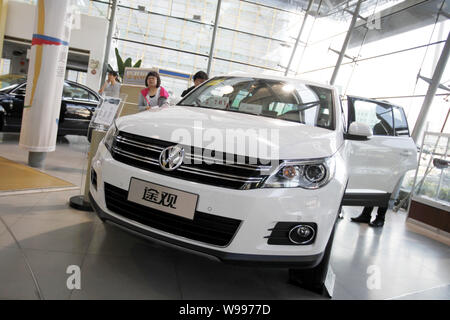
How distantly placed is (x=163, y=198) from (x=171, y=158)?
0.21 m

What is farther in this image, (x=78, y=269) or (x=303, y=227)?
(x=78, y=269)

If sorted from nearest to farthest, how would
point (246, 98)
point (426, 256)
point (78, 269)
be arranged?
point (78, 269)
point (246, 98)
point (426, 256)

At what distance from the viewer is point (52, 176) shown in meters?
4.39

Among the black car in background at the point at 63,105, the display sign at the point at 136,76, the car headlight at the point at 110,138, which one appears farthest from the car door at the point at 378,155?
the black car in background at the point at 63,105

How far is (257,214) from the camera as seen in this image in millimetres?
1775

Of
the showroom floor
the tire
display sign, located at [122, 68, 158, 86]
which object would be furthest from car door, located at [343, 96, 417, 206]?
display sign, located at [122, 68, 158, 86]

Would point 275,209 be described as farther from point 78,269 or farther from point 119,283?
point 78,269

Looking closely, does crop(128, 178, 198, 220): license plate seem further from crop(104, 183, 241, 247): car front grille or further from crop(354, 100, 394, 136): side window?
crop(354, 100, 394, 136): side window

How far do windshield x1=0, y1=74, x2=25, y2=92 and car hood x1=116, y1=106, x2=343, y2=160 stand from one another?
474cm

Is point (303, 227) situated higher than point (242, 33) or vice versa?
point (242, 33)

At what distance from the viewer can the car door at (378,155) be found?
3775 mm

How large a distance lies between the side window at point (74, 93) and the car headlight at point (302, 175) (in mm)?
6112
